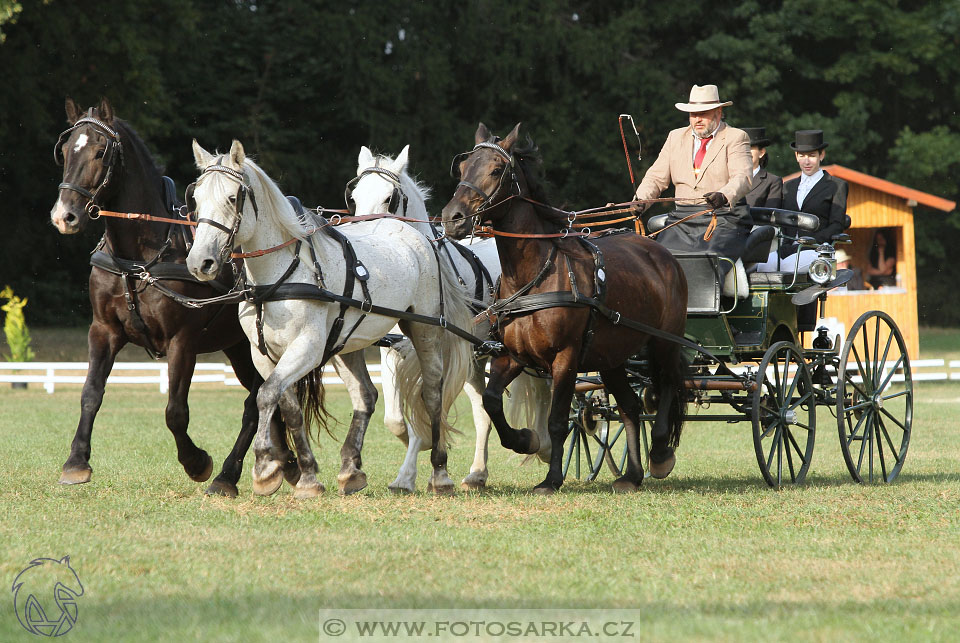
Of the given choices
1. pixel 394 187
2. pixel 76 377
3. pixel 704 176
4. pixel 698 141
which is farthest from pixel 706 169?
pixel 76 377

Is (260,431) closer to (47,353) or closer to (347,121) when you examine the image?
(47,353)

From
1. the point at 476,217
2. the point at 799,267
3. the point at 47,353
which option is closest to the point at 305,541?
the point at 476,217

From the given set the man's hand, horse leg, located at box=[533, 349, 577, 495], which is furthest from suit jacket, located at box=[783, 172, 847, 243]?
horse leg, located at box=[533, 349, 577, 495]

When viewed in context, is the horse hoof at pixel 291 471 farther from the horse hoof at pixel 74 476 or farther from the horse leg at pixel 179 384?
the horse hoof at pixel 74 476

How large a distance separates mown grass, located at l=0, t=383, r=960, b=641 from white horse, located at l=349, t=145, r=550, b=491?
337 mm

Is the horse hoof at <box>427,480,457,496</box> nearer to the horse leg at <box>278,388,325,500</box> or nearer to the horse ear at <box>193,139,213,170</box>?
the horse leg at <box>278,388,325,500</box>

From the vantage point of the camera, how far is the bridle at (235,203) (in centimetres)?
683

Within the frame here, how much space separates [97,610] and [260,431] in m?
2.35

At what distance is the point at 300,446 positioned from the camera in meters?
7.38

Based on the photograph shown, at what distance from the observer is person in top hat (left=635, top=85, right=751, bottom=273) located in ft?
29.3

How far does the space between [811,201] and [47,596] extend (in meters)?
7.15

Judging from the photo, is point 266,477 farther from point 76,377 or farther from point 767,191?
point 76,377

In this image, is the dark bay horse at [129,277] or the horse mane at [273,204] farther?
the dark bay horse at [129,277]

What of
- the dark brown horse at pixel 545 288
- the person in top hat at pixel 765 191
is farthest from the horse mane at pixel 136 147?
the person in top hat at pixel 765 191
